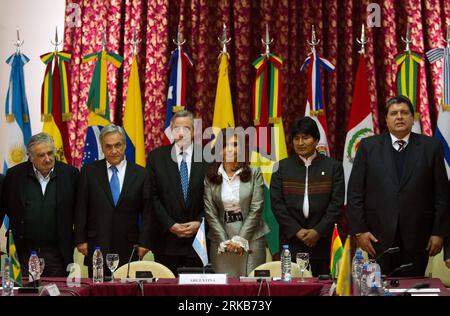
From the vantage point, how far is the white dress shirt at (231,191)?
18.2 feet

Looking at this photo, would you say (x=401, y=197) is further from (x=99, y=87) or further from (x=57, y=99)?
(x=57, y=99)

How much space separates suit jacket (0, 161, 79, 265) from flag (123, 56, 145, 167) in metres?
1.48

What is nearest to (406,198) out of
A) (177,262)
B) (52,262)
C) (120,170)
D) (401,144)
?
(401,144)

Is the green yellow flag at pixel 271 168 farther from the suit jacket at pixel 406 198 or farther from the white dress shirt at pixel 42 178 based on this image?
the white dress shirt at pixel 42 178

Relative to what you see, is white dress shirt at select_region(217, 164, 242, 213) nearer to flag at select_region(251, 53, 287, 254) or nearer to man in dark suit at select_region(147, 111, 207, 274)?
man in dark suit at select_region(147, 111, 207, 274)

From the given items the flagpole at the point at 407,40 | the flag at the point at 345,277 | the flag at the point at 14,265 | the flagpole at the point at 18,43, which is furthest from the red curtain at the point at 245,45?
the flag at the point at 345,277

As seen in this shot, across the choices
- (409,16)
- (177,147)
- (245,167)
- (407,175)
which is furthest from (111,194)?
(409,16)

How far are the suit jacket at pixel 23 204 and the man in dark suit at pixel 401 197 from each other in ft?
6.53

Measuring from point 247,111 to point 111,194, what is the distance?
7.17ft

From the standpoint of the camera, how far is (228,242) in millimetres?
5332

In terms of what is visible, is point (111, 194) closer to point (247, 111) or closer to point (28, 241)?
point (28, 241)

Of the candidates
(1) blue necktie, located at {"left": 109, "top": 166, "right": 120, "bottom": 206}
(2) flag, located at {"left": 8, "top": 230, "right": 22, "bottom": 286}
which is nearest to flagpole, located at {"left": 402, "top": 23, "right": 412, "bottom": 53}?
(1) blue necktie, located at {"left": 109, "top": 166, "right": 120, "bottom": 206}

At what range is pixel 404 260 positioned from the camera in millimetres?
5250
